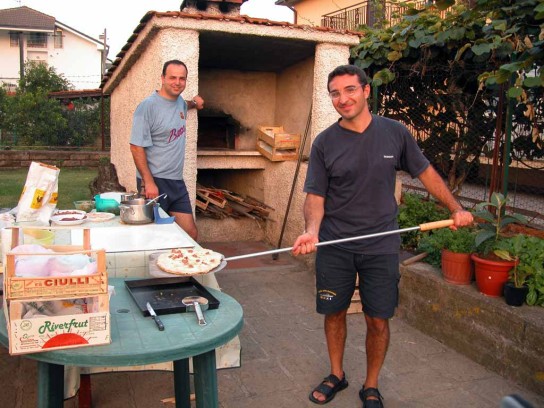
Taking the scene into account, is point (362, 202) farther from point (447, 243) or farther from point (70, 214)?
point (70, 214)

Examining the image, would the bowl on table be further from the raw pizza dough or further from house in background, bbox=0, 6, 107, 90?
house in background, bbox=0, 6, 107, 90

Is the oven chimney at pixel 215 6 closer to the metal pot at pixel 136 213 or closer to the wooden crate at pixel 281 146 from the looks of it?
the wooden crate at pixel 281 146

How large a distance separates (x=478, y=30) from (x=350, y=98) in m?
2.81

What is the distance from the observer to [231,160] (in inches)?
296

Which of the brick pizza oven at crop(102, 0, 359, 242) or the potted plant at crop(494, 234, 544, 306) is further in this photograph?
the brick pizza oven at crop(102, 0, 359, 242)

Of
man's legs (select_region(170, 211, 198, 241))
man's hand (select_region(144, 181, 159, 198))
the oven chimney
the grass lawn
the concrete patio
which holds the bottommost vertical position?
the concrete patio

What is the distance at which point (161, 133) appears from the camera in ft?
15.2

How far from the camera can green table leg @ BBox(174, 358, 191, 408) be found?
284 centimetres

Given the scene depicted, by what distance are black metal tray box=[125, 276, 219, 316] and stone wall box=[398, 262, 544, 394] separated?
2.33 meters

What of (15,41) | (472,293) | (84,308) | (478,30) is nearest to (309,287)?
(472,293)

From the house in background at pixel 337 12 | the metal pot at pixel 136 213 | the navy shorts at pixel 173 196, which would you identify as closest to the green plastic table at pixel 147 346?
the metal pot at pixel 136 213

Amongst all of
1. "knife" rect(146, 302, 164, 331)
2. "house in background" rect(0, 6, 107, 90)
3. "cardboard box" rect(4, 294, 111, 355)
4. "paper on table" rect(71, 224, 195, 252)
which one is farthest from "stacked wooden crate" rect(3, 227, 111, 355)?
"house in background" rect(0, 6, 107, 90)

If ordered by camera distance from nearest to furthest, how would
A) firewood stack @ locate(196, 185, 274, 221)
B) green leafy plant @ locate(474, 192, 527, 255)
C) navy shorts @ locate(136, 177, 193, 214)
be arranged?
1. green leafy plant @ locate(474, 192, 527, 255)
2. navy shorts @ locate(136, 177, 193, 214)
3. firewood stack @ locate(196, 185, 274, 221)

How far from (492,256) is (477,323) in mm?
509
